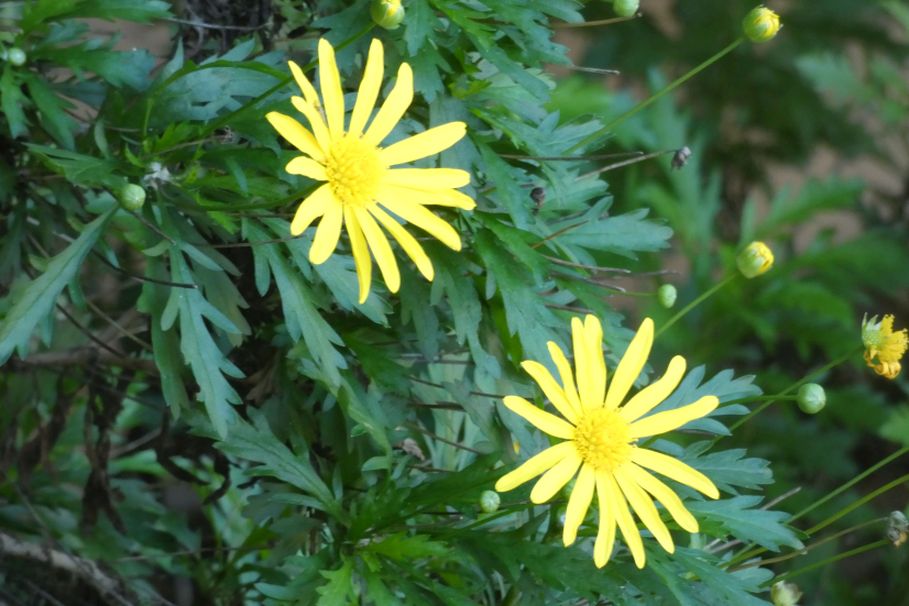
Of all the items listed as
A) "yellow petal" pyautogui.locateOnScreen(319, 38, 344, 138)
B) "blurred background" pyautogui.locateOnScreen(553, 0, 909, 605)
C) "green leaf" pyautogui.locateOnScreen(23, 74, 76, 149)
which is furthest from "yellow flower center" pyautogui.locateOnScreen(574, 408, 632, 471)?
"blurred background" pyautogui.locateOnScreen(553, 0, 909, 605)

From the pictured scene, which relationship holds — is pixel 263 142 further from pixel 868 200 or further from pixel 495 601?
pixel 868 200

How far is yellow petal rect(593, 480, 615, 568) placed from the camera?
1.95ft

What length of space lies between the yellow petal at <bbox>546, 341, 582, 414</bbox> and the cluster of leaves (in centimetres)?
6

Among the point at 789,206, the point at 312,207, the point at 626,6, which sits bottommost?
the point at 312,207

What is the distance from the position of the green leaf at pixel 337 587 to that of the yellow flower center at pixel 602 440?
0.16 metres

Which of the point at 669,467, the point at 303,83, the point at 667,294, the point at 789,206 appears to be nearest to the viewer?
the point at 303,83

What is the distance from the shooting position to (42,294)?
2.10ft

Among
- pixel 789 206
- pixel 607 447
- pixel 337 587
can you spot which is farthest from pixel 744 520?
pixel 789 206

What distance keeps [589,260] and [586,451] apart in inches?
6.8

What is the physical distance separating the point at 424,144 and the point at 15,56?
0.30 meters

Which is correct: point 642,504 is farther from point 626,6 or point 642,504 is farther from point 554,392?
point 626,6

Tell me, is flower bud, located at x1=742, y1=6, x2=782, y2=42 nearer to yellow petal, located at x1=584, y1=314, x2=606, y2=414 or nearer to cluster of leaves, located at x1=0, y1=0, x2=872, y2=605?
cluster of leaves, located at x1=0, y1=0, x2=872, y2=605

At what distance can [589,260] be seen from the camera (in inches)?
29.7

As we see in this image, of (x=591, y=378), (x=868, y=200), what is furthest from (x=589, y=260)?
(x=868, y=200)
